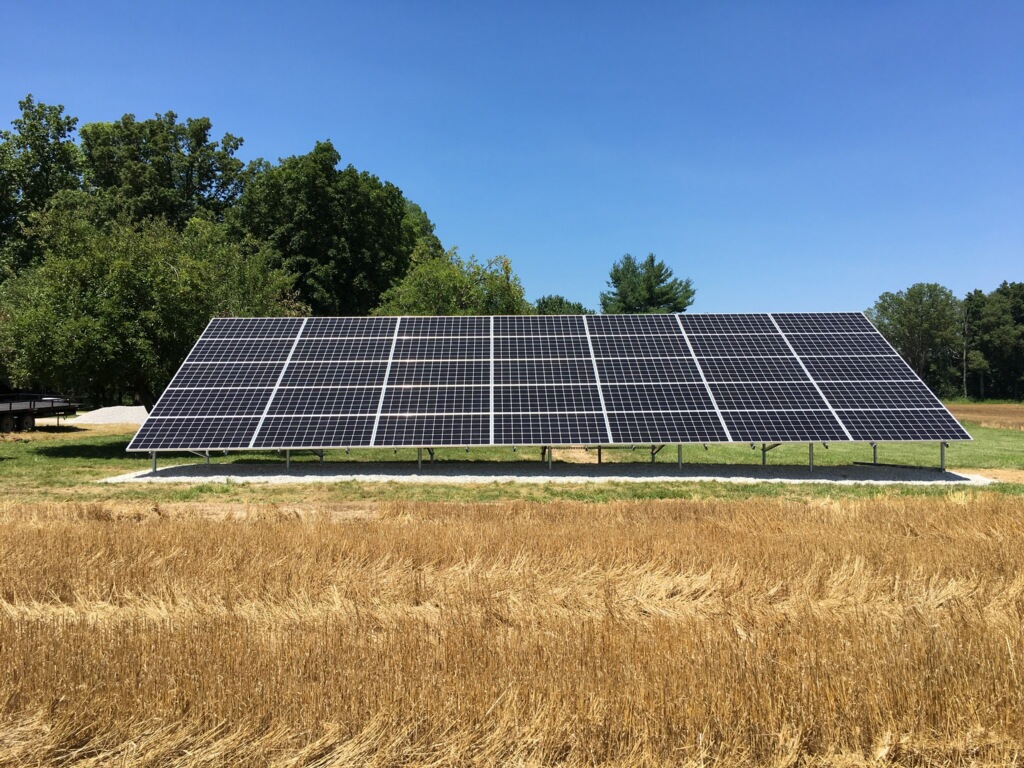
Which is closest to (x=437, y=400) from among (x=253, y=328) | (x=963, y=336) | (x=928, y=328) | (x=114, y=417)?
(x=253, y=328)

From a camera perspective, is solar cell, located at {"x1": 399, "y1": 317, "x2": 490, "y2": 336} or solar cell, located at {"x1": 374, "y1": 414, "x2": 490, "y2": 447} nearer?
solar cell, located at {"x1": 374, "y1": 414, "x2": 490, "y2": 447}

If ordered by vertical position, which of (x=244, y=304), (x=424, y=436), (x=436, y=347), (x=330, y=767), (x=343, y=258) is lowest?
(x=330, y=767)

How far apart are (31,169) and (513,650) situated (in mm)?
68911

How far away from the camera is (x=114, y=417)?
169 feet

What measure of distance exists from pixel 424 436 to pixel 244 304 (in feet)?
68.3

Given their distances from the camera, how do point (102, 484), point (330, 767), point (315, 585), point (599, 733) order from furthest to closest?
1. point (102, 484)
2. point (315, 585)
3. point (599, 733)
4. point (330, 767)

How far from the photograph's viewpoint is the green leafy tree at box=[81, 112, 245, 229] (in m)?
63.4

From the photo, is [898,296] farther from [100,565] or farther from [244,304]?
[100,565]

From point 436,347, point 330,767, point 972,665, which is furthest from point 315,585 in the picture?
point 436,347

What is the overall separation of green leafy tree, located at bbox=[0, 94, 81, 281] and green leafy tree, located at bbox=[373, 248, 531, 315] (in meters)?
31.5

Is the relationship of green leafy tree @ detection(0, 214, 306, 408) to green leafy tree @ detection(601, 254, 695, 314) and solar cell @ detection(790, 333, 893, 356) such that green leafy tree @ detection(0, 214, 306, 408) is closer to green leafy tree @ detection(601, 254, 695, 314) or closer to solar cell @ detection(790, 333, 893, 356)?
solar cell @ detection(790, 333, 893, 356)

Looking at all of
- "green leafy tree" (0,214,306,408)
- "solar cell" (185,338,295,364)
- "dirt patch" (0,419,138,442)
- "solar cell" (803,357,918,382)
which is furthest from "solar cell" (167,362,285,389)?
"solar cell" (803,357,918,382)

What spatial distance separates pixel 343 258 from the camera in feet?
195

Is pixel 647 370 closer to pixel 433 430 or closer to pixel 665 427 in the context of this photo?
pixel 665 427
